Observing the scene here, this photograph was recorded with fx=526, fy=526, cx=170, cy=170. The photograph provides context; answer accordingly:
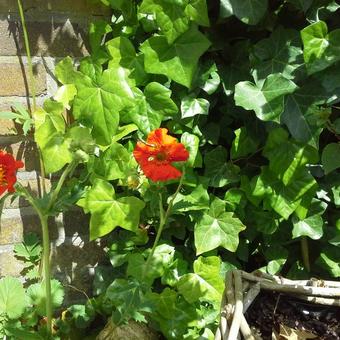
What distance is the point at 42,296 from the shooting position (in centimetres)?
127

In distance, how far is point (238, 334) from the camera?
863 millimetres

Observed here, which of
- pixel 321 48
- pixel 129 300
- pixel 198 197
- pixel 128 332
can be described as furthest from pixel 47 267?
pixel 321 48

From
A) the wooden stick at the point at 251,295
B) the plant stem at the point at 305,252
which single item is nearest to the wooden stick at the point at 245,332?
the wooden stick at the point at 251,295

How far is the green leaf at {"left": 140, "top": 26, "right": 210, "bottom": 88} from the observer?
3.75 feet

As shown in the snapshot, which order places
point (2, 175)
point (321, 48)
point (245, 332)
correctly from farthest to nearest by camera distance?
1. point (321, 48)
2. point (2, 175)
3. point (245, 332)

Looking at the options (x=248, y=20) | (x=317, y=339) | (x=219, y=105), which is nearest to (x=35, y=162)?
(x=219, y=105)

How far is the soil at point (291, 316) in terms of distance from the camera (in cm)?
100

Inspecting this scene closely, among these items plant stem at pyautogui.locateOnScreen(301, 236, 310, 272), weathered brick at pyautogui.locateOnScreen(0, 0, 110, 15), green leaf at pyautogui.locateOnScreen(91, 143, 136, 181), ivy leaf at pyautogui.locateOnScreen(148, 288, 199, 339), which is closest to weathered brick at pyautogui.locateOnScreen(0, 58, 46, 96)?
weathered brick at pyautogui.locateOnScreen(0, 0, 110, 15)

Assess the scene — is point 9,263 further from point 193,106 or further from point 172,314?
point 193,106

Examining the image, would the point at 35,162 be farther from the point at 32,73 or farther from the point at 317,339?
the point at 317,339

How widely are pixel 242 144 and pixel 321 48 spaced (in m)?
0.29

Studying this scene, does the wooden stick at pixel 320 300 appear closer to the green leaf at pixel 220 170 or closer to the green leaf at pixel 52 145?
the green leaf at pixel 220 170

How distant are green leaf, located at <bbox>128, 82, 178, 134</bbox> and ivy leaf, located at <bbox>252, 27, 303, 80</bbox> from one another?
0.22 m

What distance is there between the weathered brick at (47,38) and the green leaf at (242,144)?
0.43 m
